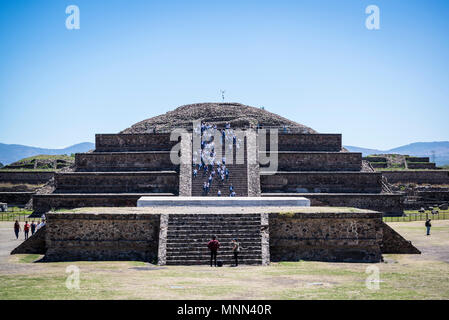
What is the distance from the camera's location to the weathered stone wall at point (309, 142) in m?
32.3

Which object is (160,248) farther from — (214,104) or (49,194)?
(214,104)

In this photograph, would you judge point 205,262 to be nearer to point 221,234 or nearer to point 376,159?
point 221,234

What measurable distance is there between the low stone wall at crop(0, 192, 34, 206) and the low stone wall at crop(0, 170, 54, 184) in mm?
5446

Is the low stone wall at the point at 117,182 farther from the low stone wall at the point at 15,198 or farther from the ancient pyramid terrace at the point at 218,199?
the low stone wall at the point at 15,198

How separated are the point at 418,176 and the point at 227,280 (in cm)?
3341

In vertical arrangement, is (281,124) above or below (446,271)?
above

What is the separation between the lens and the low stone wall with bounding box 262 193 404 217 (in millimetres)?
26969

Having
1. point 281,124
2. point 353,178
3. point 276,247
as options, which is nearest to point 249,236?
point 276,247

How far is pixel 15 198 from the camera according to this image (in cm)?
3419

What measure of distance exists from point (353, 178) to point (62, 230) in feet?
58.0

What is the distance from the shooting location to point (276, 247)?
15680 mm

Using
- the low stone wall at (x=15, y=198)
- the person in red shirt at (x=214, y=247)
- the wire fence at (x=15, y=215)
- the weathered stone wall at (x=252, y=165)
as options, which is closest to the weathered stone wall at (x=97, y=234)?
the person in red shirt at (x=214, y=247)

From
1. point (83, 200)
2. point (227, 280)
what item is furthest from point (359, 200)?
point (227, 280)
